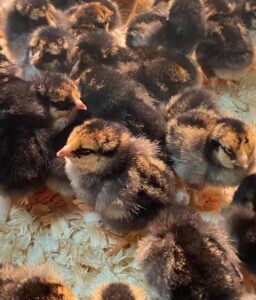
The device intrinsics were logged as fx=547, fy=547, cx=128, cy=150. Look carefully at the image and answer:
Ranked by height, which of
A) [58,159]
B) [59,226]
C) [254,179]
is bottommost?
[59,226]

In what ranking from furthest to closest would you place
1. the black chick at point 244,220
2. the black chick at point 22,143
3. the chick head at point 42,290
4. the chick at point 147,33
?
the chick at point 147,33 → the black chick at point 22,143 → the black chick at point 244,220 → the chick head at point 42,290

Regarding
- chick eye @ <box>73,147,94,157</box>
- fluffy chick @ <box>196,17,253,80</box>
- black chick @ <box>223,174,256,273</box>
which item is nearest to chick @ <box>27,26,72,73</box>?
fluffy chick @ <box>196,17,253,80</box>

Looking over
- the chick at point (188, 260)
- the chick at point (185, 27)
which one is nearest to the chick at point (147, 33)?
the chick at point (185, 27)

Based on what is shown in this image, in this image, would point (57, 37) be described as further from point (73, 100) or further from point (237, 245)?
point (237, 245)

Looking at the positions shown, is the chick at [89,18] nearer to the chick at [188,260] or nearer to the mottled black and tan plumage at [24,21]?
the mottled black and tan plumage at [24,21]

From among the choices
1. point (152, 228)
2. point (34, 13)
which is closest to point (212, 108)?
point (152, 228)

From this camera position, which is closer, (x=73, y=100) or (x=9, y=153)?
(x=9, y=153)
